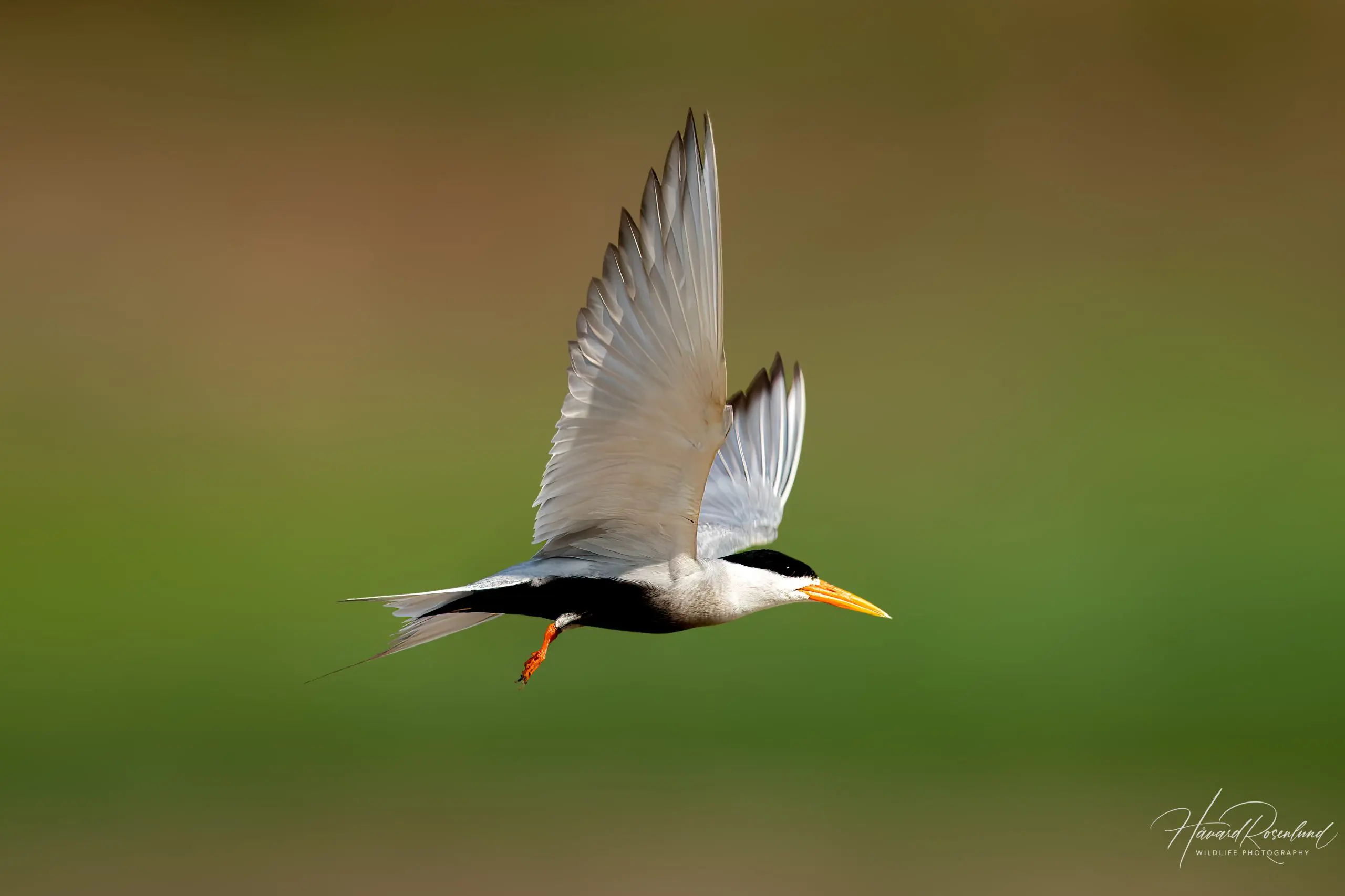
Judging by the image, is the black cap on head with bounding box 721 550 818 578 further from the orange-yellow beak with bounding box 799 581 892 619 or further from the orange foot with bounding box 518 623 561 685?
the orange foot with bounding box 518 623 561 685

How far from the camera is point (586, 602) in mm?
5840

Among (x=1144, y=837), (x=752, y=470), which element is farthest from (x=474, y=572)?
(x=752, y=470)

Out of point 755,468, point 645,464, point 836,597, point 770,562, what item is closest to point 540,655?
point 645,464

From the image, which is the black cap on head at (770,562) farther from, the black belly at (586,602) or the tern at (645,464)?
the black belly at (586,602)

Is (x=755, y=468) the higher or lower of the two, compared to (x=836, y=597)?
higher

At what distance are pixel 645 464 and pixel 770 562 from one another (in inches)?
32.9

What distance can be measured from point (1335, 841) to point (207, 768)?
9.74 m

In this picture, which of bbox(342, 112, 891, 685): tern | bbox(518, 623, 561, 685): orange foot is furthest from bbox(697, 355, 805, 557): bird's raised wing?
bbox(518, 623, 561, 685): orange foot

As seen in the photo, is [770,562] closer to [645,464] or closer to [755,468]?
[645,464]

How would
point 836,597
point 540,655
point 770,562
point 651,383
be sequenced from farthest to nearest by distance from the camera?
Result: point 836,597 < point 770,562 < point 540,655 < point 651,383

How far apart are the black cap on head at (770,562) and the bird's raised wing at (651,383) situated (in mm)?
396

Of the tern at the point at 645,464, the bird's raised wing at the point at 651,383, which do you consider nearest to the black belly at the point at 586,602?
the tern at the point at 645,464

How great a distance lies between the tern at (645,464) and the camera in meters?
5.14

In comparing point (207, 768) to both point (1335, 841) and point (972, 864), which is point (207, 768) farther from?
point (1335, 841)
